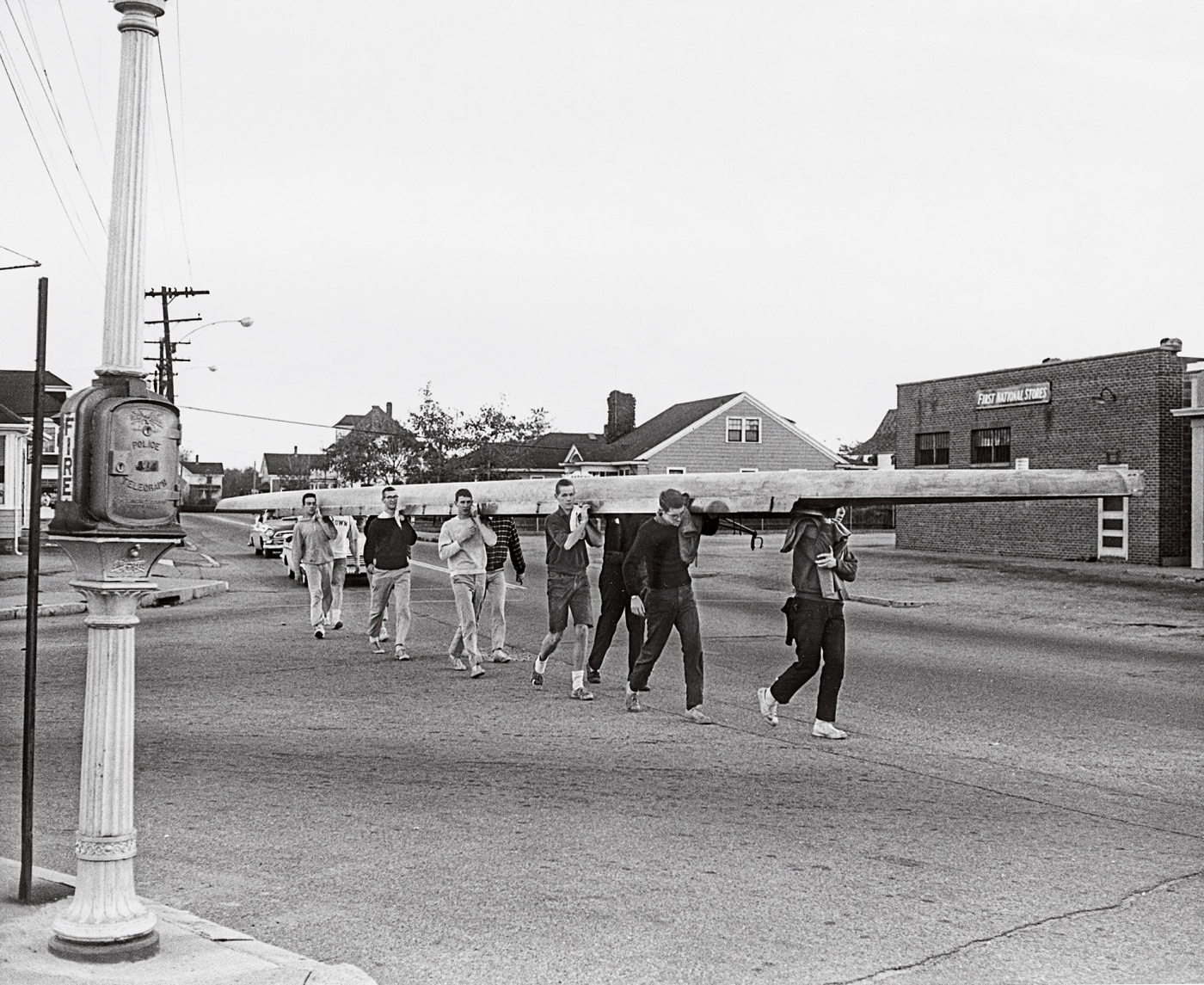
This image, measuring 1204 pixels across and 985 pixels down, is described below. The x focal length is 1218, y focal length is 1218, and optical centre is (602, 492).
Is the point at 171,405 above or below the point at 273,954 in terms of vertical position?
above

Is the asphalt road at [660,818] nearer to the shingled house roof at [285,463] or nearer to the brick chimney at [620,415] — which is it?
the brick chimney at [620,415]

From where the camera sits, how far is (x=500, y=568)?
42.4 feet

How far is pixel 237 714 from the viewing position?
31.9ft

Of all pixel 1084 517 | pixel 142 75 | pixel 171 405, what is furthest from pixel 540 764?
pixel 1084 517

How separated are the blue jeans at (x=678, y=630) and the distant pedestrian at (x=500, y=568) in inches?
114

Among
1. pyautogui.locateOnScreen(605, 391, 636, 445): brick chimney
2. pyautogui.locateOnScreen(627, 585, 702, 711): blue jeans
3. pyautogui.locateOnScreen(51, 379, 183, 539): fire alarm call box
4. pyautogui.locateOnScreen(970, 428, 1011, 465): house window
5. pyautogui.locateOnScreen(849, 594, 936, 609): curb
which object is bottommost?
pyautogui.locateOnScreen(849, 594, 936, 609): curb

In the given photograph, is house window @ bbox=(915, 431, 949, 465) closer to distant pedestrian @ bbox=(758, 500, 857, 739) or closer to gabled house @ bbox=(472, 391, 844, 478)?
gabled house @ bbox=(472, 391, 844, 478)

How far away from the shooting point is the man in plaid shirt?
1279cm

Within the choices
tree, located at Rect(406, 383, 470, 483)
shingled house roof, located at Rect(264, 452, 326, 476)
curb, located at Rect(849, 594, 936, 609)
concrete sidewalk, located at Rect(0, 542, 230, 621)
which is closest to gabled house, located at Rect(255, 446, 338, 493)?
shingled house roof, located at Rect(264, 452, 326, 476)

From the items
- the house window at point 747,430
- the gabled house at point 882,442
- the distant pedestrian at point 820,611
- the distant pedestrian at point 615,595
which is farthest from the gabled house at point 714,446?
the distant pedestrian at point 820,611

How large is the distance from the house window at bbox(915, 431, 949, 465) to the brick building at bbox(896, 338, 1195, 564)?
1.5 inches

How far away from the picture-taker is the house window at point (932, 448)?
39312mm

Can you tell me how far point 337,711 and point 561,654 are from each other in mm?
4298

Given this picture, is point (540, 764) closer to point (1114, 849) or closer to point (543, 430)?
point (1114, 849)
